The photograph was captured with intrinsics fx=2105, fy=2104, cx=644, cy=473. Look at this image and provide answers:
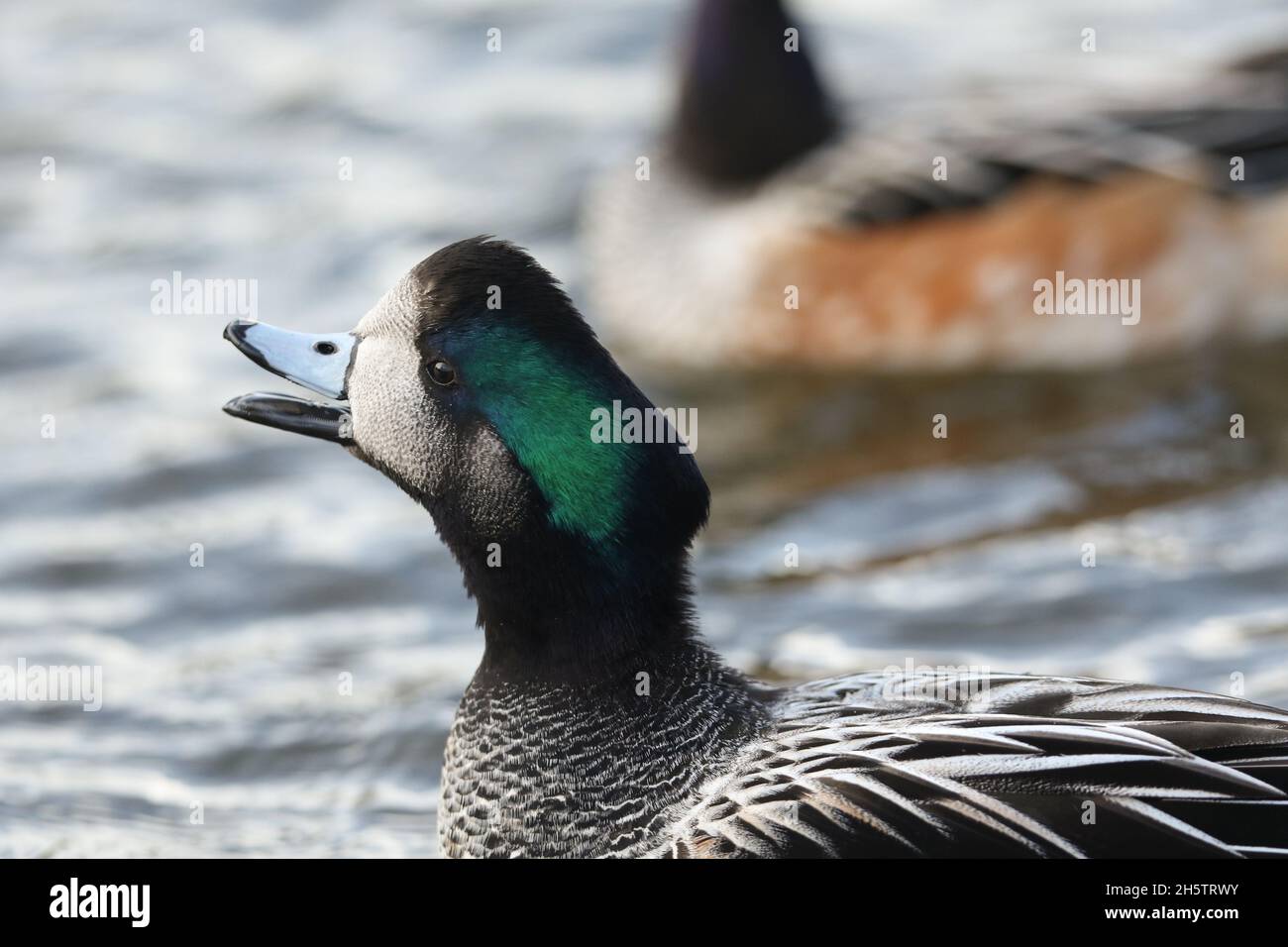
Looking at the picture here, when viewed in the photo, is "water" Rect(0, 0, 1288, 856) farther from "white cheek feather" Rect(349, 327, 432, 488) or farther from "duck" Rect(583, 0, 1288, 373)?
"white cheek feather" Rect(349, 327, 432, 488)

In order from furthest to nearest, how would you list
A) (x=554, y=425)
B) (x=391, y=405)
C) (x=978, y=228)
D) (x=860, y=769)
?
(x=978, y=228) → (x=391, y=405) → (x=554, y=425) → (x=860, y=769)

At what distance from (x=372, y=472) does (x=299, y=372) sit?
164 inches

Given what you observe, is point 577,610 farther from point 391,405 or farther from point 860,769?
point 860,769

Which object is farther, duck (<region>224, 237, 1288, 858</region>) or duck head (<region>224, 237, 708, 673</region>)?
duck head (<region>224, 237, 708, 673</region>)

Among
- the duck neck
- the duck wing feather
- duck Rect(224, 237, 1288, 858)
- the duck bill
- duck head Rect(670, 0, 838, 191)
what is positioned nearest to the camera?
the duck wing feather

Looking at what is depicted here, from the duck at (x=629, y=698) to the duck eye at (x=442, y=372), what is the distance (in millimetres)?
14

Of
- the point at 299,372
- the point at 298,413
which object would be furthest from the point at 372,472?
the point at 299,372

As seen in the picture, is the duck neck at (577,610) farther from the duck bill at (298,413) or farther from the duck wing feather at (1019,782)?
the duck bill at (298,413)

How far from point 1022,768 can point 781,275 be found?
597 cm

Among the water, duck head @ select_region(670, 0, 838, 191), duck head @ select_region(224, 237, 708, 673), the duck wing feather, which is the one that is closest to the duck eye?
duck head @ select_region(224, 237, 708, 673)

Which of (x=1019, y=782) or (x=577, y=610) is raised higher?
(x=577, y=610)

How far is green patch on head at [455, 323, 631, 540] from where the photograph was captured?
561 cm

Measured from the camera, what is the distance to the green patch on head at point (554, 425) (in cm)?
561

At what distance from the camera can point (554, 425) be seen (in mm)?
5652
